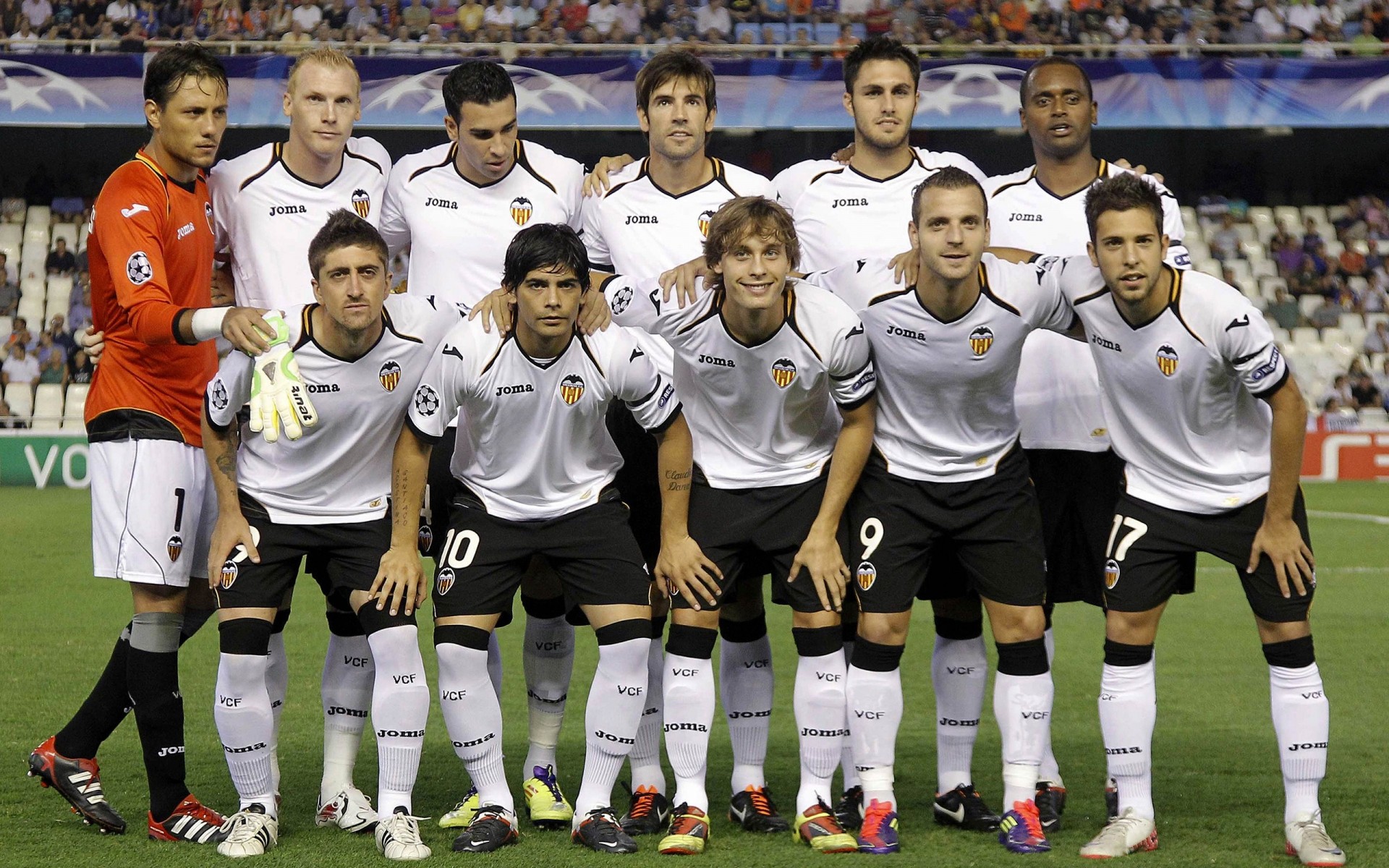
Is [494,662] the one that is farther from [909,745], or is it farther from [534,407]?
[909,745]

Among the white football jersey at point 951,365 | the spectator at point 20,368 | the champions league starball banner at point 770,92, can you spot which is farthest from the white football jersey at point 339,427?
the spectator at point 20,368

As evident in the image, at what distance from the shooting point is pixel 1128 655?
15.4 ft

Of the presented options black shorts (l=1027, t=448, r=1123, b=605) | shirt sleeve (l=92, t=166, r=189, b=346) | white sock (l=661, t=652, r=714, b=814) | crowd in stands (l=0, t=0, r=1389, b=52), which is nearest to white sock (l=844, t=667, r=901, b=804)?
white sock (l=661, t=652, r=714, b=814)

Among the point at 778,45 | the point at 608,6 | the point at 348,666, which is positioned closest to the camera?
the point at 348,666

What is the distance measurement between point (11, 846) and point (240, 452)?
4.93 ft

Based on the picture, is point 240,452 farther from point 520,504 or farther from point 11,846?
point 11,846

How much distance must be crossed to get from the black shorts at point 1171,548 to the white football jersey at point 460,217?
2.44 meters

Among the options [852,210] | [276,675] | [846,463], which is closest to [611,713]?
[846,463]

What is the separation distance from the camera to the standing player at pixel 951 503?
185 inches

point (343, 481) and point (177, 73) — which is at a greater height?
→ point (177, 73)

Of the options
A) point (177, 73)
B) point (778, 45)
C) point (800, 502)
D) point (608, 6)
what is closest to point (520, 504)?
point (800, 502)

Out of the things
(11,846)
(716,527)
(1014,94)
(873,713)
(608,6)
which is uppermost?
(608,6)

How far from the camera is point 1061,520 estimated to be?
5.31 m

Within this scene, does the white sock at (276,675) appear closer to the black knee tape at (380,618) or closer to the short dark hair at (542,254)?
the black knee tape at (380,618)
